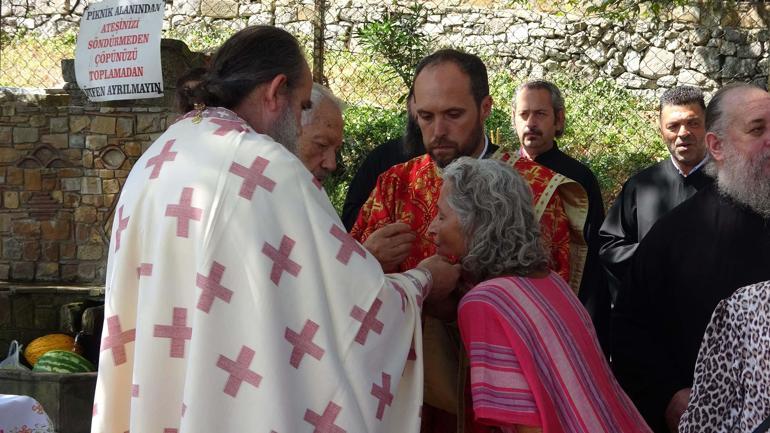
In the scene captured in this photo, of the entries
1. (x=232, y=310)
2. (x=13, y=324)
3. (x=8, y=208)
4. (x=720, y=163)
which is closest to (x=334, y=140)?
(x=720, y=163)

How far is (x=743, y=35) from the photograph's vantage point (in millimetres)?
12727

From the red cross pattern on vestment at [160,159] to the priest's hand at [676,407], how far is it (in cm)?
196

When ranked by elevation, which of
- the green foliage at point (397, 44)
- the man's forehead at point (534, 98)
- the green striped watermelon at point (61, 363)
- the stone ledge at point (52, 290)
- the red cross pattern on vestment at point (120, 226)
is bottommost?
the green striped watermelon at point (61, 363)

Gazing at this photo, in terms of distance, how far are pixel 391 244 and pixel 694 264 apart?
117 centimetres

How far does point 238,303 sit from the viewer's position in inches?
110

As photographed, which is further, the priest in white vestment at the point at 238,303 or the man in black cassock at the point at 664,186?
the man in black cassock at the point at 664,186

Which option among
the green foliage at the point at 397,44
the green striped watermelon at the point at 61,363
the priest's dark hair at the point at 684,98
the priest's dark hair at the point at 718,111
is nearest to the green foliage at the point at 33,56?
the green foliage at the point at 397,44

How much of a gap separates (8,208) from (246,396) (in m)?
6.16

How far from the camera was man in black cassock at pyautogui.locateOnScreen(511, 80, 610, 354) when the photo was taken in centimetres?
563

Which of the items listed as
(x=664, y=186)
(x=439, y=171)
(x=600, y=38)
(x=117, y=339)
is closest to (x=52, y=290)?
(x=664, y=186)

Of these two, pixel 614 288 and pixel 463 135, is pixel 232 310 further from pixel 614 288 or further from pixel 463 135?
pixel 614 288

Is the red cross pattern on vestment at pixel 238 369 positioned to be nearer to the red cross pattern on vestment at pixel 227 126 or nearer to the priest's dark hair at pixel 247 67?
the red cross pattern on vestment at pixel 227 126

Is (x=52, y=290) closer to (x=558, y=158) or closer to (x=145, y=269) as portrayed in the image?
(x=558, y=158)

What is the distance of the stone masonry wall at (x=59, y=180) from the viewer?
800 centimetres
